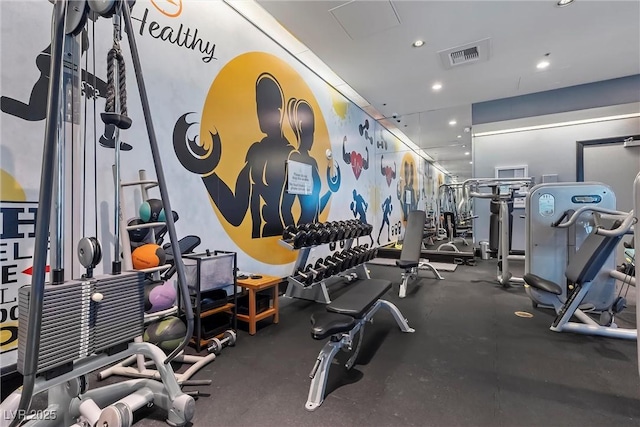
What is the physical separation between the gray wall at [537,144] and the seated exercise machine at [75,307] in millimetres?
6078

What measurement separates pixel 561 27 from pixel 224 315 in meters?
4.91

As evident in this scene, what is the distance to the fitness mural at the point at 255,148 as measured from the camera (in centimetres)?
261

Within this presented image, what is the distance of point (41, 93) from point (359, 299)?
2293 mm

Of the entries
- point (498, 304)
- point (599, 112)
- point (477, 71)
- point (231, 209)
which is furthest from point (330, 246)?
point (599, 112)

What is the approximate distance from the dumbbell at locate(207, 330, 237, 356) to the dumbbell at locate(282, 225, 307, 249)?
42.5 inches

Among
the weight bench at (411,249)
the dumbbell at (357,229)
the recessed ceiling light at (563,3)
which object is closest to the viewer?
the recessed ceiling light at (563,3)

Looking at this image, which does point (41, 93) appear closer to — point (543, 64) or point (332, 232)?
point (332, 232)

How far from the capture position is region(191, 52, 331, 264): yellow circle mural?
2.69 metres

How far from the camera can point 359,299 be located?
186 centimetres

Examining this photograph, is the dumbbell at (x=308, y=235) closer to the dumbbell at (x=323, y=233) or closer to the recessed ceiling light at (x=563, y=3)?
the dumbbell at (x=323, y=233)

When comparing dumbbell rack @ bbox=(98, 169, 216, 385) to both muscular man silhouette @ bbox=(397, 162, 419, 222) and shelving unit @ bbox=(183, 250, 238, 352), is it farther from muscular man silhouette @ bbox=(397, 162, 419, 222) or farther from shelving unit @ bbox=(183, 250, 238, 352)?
muscular man silhouette @ bbox=(397, 162, 419, 222)

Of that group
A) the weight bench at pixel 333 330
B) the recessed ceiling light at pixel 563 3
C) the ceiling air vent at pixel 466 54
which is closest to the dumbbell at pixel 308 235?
the weight bench at pixel 333 330

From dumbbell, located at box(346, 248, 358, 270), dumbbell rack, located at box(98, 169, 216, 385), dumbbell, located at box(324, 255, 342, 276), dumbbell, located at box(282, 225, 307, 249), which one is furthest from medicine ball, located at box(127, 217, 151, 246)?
dumbbell, located at box(346, 248, 358, 270)

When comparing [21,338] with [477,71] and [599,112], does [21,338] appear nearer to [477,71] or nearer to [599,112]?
[477,71]
